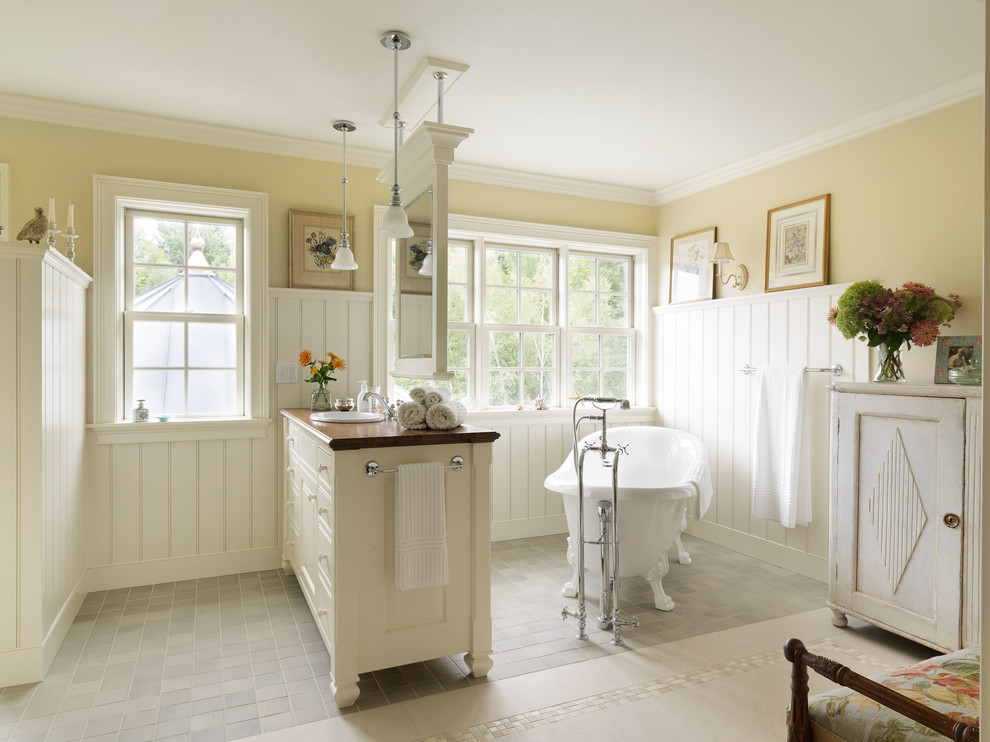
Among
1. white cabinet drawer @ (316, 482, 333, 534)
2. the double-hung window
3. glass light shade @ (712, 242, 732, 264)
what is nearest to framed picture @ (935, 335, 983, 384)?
glass light shade @ (712, 242, 732, 264)

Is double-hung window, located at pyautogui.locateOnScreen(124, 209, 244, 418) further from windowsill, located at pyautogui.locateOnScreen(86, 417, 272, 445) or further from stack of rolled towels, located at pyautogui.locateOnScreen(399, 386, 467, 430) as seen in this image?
stack of rolled towels, located at pyautogui.locateOnScreen(399, 386, 467, 430)

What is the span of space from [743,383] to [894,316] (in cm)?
136

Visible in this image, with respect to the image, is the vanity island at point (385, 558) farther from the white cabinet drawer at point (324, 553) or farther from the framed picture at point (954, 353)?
the framed picture at point (954, 353)

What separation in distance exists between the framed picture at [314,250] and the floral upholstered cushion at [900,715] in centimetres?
341

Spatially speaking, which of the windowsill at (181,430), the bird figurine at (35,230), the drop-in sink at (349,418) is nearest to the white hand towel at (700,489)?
the drop-in sink at (349,418)

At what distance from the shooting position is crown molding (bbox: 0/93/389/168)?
3.29 metres

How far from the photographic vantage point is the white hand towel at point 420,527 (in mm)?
2295

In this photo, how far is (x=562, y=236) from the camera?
471cm

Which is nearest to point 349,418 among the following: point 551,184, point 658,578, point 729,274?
point 658,578

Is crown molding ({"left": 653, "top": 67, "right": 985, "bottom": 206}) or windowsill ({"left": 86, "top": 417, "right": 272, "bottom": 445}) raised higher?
crown molding ({"left": 653, "top": 67, "right": 985, "bottom": 206})

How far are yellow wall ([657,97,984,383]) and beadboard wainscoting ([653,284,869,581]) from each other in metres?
0.25

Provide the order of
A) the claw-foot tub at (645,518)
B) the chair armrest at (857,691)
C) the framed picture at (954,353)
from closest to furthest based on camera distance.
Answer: the chair armrest at (857,691) < the framed picture at (954,353) < the claw-foot tub at (645,518)

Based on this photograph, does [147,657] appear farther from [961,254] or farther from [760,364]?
[961,254]

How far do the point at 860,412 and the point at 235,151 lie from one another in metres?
3.78
